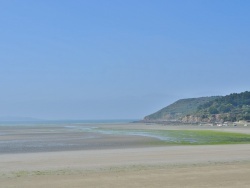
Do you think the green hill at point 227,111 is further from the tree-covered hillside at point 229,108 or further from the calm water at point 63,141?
the calm water at point 63,141

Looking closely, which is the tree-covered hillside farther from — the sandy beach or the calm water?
the sandy beach

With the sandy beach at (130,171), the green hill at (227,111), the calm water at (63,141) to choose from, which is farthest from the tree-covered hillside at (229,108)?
the sandy beach at (130,171)

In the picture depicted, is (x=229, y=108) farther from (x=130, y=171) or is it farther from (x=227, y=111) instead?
(x=130, y=171)

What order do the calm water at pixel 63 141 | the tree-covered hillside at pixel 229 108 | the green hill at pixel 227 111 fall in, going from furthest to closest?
the tree-covered hillside at pixel 229 108, the green hill at pixel 227 111, the calm water at pixel 63 141

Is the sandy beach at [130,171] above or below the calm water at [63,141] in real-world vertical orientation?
below

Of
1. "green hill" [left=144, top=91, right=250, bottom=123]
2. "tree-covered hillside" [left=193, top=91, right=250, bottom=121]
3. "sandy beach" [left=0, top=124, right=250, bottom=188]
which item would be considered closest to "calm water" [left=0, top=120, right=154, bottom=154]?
"sandy beach" [left=0, top=124, right=250, bottom=188]

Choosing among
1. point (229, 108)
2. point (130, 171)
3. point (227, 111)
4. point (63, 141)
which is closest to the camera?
point (130, 171)

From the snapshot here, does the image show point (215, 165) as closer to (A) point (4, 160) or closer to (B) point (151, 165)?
(B) point (151, 165)

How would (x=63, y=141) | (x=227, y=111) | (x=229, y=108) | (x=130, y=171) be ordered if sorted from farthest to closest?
1. (x=229, y=108)
2. (x=227, y=111)
3. (x=63, y=141)
4. (x=130, y=171)

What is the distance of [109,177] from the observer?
18.5m

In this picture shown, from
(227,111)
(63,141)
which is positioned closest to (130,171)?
(63,141)

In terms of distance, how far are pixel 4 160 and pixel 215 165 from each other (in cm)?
1298

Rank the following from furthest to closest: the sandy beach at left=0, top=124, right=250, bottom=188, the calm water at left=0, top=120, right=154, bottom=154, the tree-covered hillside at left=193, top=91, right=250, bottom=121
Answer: the tree-covered hillside at left=193, top=91, right=250, bottom=121 → the calm water at left=0, top=120, right=154, bottom=154 → the sandy beach at left=0, top=124, right=250, bottom=188

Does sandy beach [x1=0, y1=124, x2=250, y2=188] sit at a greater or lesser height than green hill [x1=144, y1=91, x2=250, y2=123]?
lesser
